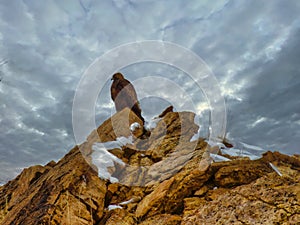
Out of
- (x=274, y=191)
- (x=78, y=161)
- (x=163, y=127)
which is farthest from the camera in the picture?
(x=163, y=127)

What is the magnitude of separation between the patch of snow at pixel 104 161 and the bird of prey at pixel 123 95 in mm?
9943

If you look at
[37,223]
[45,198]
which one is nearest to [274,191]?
[37,223]

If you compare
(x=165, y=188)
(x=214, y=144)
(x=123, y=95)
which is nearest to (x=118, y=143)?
(x=165, y=188)

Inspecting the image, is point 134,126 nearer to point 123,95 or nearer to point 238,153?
point 123,95

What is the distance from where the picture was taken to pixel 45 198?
13.2 meters

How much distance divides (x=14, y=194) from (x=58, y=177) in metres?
6.88

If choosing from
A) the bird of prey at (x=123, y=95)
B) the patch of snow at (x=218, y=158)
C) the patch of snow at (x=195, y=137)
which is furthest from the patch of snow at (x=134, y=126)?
the patch of snow at (x=218, y=158)

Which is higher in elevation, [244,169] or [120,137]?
[120,137]

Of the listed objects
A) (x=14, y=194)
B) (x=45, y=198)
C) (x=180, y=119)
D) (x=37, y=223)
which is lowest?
(x=37, y=223)

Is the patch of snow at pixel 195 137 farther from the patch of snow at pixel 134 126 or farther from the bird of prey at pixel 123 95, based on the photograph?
the bird of prey at pixel 123 95

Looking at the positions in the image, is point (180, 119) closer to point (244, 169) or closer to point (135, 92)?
point (244, 169)

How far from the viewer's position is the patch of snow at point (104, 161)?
15.7 m

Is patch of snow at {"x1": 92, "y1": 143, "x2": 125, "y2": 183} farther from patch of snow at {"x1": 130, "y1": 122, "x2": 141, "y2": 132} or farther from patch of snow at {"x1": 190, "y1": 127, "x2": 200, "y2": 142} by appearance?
patch of snow at {"x1": 190, "y1": 127, "x2": 200, "y2": 142}

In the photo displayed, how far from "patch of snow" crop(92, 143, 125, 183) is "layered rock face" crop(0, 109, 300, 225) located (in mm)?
272
